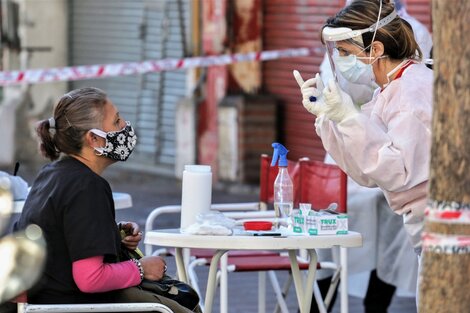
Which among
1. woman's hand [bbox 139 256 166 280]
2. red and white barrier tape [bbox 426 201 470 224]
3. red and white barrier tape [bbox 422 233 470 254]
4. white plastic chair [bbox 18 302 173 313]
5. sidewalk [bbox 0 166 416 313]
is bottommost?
sidewalk [bbox 0 166 416 313]

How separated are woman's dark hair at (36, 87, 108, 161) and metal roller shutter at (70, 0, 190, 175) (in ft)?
28.0

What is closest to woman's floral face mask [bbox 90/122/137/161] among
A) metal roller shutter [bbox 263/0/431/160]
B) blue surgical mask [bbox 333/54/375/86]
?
blue surgical mask [bbox 333/54/375/86]

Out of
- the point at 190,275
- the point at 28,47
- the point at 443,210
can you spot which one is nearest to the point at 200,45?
the point at 28,47

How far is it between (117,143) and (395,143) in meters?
1.03

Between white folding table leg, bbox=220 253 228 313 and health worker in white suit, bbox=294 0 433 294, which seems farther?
white folding table leg, bbox=220 253 228 313

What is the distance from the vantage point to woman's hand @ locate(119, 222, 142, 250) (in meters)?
5.03

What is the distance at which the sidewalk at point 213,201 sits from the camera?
787cm

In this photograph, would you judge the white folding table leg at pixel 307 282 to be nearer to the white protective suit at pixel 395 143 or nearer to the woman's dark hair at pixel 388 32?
the white protective suit at pixel 395 143

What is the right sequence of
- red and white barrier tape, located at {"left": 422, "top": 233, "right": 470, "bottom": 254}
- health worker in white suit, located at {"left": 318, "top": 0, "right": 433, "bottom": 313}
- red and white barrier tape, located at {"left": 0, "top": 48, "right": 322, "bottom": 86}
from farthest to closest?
1. red and white barrier tape, located at {"left": 0, "top": 48, "right": 322, "bottom": 86}
2. health worker in white suit, located at {"left": 318, "top": 0, "right": 433, "bottom": 313}
3. red and white barrier tape, located at {"left": 422, "top": 233, "right": 470, "bottom": 254}

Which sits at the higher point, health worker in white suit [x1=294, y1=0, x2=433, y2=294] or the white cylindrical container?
health worker in white suit [x1=294, y1=0, x2=433, y2=294]

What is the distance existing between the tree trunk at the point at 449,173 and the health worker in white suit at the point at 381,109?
2.99ft

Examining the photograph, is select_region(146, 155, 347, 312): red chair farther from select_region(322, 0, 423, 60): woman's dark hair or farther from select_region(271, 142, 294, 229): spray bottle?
select_region(322, 0, 423, 60): woman's dark hair

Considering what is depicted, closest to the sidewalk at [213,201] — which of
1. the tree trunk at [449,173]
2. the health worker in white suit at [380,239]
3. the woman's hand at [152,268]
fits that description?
the health worker in white suit at [380,239]

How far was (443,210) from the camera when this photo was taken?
3549mm
